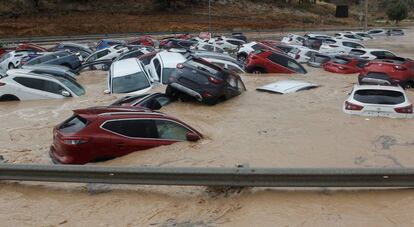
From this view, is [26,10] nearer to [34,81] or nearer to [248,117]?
[34,81]

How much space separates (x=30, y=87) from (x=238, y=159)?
979cm

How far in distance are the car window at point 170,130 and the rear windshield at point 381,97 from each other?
590cm

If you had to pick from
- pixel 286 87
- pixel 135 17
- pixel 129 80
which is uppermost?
pixel 129 80

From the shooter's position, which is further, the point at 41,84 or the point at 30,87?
the point at 41,84

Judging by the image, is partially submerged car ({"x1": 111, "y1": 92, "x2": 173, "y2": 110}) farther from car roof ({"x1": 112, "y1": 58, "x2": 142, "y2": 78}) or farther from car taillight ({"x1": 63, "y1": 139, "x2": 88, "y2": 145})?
car taillight ({"x1": 63, "y1": 139, "x2": 88, "y2": 145})

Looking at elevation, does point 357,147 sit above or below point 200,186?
below

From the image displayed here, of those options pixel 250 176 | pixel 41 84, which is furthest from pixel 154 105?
pixel 250 176

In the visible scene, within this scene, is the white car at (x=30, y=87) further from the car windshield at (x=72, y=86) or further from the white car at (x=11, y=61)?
the white car at (x=11, y=61)

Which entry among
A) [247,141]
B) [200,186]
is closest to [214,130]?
[247,141]

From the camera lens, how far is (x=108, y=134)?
31.8ft

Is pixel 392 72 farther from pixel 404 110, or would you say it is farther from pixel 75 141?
pixel 75 141

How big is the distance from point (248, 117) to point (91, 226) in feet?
28.8

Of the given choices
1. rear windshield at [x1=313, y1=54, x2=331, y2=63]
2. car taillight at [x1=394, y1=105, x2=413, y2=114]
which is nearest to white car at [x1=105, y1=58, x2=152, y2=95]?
car taillight at [x1=394, y1=105, x2=413, y2=114]

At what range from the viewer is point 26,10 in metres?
68.2
